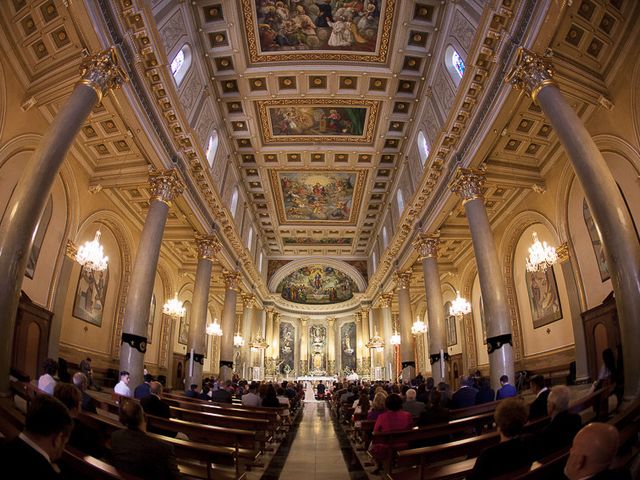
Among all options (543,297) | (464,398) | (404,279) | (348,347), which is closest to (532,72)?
(464,398)

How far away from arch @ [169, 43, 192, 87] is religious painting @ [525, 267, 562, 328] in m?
14.0

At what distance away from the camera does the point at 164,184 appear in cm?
1241

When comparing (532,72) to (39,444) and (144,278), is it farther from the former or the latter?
(144,278)

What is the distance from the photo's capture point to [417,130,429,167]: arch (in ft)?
55.5

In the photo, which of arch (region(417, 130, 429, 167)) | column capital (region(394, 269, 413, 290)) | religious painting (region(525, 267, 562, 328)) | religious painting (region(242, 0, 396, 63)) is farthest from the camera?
column capital (region(394, 269, 413, 290))

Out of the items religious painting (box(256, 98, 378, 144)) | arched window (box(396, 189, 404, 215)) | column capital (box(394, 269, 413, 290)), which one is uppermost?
religious painting (box(256, 98, 378, 144))

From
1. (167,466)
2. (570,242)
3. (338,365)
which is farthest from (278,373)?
(167,466)

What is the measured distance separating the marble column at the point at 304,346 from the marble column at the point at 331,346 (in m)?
1.89

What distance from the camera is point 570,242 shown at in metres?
12.6

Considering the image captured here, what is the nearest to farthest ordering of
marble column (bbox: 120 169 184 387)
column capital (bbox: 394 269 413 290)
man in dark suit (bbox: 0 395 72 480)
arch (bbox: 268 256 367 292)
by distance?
man in dark suit (bbox: 0 395 72 480) → marble column (bbox: 120 169 184 387) → column capital (bbox: 394 269 413 290) → arch (bbox: 268 256 367 292)

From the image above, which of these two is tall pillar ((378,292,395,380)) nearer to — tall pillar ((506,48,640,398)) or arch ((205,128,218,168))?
arch ((205,128,218,168))

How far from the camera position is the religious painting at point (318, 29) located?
13516 mm

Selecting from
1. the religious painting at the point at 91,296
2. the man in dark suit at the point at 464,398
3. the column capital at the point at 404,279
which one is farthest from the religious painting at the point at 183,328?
the man in dark suit at the point at 464,398

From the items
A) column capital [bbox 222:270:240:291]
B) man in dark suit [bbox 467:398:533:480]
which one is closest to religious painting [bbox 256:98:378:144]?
column capital [bbox 222:270:240:291]
